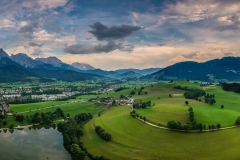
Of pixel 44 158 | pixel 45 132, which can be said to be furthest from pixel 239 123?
A: pixel 45 132

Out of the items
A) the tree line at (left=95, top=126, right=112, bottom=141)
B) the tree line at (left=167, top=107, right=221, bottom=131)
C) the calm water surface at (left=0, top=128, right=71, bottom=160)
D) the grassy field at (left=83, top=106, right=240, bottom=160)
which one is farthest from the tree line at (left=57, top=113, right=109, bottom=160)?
the tree line at (left=167, top=107, right=221, bottom=131)

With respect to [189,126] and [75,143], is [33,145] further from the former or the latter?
[189,126]

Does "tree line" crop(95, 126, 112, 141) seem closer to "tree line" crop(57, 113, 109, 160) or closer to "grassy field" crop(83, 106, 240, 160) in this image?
"grassy field" crop(83, 106, 240, 160)

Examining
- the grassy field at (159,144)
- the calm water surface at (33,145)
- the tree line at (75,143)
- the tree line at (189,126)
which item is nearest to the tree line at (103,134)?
the grassy field at (159,144)

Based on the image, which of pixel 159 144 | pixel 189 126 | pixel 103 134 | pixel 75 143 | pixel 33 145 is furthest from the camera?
pixel 189 126

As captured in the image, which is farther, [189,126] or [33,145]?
[189,126]

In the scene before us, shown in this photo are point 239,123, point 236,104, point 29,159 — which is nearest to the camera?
point 29,159

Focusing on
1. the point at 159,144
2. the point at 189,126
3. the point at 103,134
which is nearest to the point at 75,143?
the point at 103,134

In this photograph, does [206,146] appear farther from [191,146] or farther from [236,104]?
[236,104]
